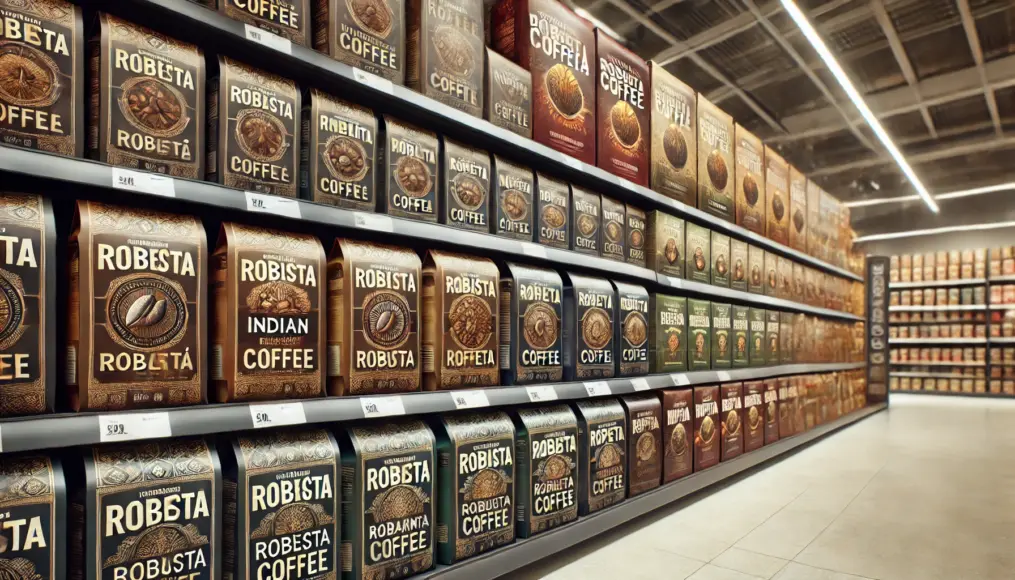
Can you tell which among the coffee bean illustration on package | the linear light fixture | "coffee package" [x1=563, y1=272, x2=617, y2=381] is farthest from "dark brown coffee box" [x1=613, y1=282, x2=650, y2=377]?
the linear light fixture

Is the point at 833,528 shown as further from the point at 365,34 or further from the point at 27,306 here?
the point at 27,306

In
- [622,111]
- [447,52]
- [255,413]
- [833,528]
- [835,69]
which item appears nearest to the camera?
[255,413]

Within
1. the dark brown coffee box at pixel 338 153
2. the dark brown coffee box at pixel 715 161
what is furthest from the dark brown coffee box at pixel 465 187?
the dark brown coffee box at pixel 715 161

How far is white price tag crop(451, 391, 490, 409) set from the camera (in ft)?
5.26

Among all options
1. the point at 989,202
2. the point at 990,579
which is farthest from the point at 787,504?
the point at 989,202

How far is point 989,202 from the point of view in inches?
399

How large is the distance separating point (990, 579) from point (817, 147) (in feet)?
27.1

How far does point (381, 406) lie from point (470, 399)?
1.00 feet

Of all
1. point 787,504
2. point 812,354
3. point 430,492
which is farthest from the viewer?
point 812,354

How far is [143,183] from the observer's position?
1.10 m

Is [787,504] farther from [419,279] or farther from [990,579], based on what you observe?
[419,279]

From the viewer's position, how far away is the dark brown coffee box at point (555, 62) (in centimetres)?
200

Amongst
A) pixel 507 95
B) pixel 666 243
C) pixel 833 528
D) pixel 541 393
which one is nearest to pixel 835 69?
pixel 666 243

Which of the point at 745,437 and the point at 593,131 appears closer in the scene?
the point at 593,131
